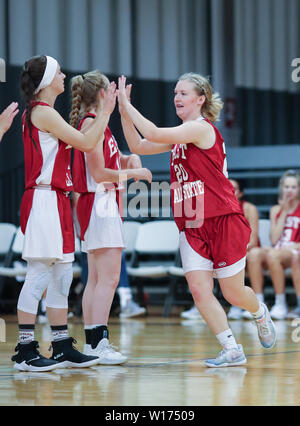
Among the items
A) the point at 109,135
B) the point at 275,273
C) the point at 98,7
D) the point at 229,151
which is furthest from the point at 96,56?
the point at 109,135

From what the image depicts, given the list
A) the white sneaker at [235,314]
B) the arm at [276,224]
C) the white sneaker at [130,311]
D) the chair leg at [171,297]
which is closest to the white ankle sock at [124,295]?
the white sneaker at [130,311]

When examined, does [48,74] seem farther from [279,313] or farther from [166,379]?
[279,313]

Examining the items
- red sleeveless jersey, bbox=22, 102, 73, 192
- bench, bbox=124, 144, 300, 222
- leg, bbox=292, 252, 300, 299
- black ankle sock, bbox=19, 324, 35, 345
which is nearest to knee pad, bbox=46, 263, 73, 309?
black ankle sock, bbox=19, 324, 35, 345

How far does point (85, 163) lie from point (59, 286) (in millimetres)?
745

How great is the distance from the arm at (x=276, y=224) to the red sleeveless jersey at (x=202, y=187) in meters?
3.49

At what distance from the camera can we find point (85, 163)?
4.30m

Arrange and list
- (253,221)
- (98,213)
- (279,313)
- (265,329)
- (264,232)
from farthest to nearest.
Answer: (264,232) → (253,221) → (279,313) → (265,329) → (98,213)

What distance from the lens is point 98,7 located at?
1096cm

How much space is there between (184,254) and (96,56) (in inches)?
291

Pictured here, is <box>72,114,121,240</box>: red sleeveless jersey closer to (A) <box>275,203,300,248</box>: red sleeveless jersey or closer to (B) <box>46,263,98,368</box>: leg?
(B) <box>46,263,98,368</box>: leg

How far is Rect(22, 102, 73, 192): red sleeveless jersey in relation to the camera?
3850mm

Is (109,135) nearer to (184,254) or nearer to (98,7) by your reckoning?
(184,254)

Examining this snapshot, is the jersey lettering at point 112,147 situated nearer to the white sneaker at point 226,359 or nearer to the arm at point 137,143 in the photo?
the arm at point 137,143

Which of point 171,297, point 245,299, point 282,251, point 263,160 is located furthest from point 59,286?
point 263,160
